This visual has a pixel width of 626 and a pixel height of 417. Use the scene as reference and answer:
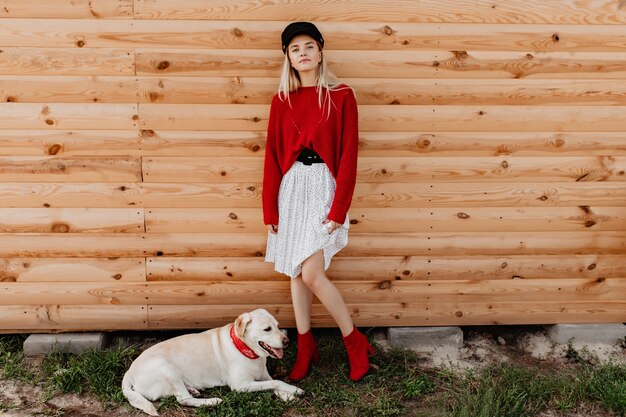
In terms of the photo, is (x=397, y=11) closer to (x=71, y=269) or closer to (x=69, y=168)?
(x=69, y=168)

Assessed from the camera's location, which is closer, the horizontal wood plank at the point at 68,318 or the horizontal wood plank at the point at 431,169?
the horizontal wood plank at the point at 431,169

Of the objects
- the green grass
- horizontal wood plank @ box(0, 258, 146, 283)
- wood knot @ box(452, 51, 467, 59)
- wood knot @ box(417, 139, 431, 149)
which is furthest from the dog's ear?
wood knot @ box(452, 51, 467, 59)

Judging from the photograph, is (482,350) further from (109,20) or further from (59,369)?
(109,20)

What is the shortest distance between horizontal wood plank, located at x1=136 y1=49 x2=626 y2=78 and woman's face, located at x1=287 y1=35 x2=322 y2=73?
0.35 m

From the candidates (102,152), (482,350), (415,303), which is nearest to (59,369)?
(102,152)

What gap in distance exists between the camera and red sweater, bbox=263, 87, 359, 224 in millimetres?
3744

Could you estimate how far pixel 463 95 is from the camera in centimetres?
420

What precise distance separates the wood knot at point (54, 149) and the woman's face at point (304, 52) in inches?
70.4

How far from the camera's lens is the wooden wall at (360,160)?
402 centimetres

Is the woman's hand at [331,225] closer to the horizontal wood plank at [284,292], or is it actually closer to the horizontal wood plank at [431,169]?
the horizontal wood plank at [431,169]

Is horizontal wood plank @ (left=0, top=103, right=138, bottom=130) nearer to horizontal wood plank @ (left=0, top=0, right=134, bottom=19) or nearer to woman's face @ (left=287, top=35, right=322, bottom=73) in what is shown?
horizontal wood plank @ (left=0, top=0, right=134, bottom=19)

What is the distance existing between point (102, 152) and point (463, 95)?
2.60m

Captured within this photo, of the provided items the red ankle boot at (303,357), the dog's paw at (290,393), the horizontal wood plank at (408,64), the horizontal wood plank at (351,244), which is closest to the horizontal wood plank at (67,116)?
the horizontal wood plank at (408,64)

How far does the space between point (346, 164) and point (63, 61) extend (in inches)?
81.1
